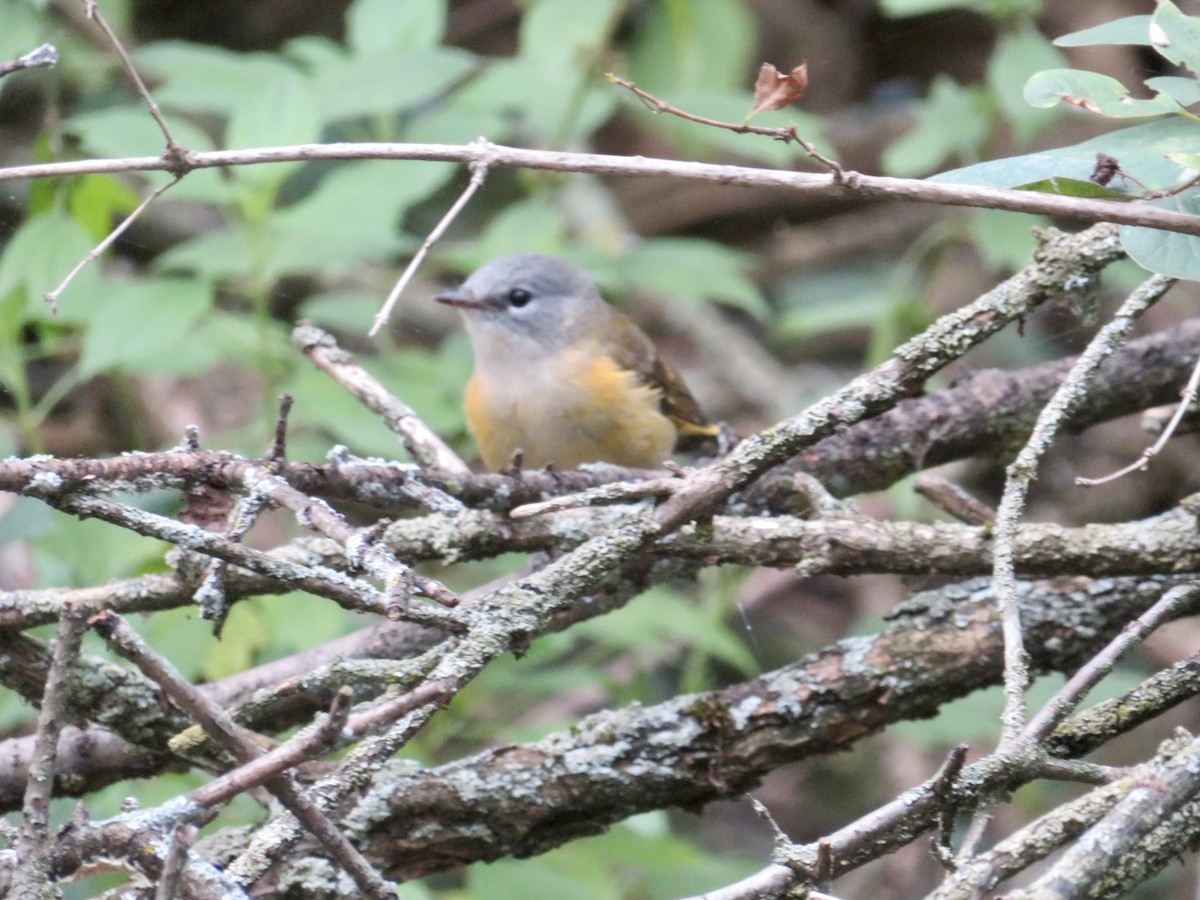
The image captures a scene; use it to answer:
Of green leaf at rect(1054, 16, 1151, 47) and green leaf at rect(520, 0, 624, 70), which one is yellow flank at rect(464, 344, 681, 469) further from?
green leaf at rect(1054, 16, 1151, 47)

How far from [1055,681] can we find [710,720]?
0.86 metres

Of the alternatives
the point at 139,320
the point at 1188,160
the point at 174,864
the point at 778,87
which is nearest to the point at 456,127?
the point at 139,320

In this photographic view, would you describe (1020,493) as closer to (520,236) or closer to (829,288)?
(520,236)

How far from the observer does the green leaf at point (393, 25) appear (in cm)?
378

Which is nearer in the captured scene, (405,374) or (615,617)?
(615,617)

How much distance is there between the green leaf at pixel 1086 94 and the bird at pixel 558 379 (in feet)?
7.50

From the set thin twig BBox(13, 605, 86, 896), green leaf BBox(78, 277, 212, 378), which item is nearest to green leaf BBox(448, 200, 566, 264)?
green leaf BBox(78, 277, 212, 378)

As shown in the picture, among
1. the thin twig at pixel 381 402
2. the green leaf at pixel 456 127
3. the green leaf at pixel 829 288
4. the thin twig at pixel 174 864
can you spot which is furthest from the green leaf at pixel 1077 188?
the green leaf at pixel 829 288

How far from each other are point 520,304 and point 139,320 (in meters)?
1.46

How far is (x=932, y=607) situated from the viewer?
87.4 inches

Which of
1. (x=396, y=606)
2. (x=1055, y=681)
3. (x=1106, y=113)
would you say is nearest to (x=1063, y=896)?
(x=396, y=606)

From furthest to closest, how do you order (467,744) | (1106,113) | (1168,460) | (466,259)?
1. (1168,460)
2. (466,259)
3. (467,744)
4. (1106,113)

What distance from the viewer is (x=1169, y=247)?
155cm

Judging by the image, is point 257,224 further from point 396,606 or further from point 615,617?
point 396,606
